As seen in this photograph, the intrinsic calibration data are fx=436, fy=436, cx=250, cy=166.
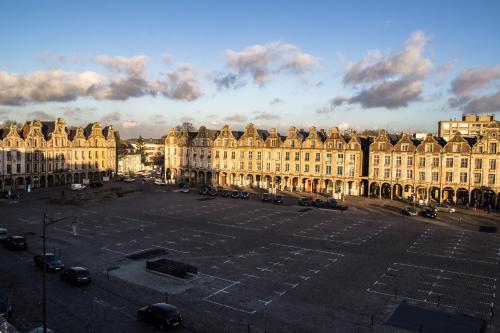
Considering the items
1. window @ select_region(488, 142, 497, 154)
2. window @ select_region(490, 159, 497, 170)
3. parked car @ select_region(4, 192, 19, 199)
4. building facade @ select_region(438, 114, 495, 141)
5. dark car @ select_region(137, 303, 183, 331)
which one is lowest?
dark car @ select_region(137, 303, 183, 331)

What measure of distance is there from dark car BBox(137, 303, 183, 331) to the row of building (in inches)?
2564

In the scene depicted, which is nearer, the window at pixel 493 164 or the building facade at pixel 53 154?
the window at pixel 493 164

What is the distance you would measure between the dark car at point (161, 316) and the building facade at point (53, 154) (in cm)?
7620

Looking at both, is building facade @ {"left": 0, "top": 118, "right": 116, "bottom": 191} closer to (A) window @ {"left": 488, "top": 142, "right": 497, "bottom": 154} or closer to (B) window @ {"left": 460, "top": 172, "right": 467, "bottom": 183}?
(B) window @ {"left": 460, "top": 172, "right": 467, "bottom": 183}

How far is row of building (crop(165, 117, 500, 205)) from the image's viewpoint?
7988 centimetres

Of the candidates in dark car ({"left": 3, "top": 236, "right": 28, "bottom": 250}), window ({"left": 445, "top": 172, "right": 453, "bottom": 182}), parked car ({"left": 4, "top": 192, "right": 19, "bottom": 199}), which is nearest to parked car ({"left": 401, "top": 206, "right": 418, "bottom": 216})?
window ({"left": 445, "top": 172, "right": 453, "bottom": 182})

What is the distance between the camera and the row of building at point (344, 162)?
7988cm

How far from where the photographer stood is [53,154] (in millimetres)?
101688

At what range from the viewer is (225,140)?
107938mm

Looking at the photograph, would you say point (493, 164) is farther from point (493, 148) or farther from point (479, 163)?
point (493, 148)

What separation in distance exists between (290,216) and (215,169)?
4411 centimetres

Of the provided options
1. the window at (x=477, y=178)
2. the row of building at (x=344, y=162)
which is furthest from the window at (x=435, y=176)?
the window at (x=477, y=178)

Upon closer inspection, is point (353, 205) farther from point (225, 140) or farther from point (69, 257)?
point (69, 257)

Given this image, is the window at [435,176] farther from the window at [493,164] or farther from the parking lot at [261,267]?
the parking lot at [261,267]
